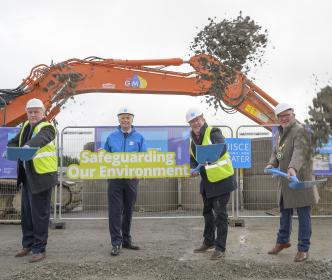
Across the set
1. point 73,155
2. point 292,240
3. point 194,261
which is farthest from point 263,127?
point 194,261

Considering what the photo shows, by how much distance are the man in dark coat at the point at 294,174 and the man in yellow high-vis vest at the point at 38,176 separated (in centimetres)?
299

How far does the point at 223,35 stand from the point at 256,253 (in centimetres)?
472

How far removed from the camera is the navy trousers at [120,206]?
6.85m

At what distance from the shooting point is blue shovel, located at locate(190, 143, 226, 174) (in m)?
6.41

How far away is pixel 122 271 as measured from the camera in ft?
19.0

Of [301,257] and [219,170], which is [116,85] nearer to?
[219,170]

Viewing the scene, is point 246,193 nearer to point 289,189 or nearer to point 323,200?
point 323,200

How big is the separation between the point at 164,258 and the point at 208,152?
1488 millimetres

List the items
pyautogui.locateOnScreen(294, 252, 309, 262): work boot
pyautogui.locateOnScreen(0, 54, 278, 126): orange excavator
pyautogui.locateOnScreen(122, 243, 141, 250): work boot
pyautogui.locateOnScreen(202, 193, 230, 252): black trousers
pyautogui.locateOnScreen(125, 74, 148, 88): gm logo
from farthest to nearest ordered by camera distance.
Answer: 1. pyautogui.locateOnScreen(125, 74, 148, 88): gm logo
2. pyautogui.locateOnScreen(0, 54, 278, 126): orange excavator
3. pyautogui.locateOnScreen(122, 243, 141, 250): work boot
4. pyautogui.locateOnScreen(202, 193, 230, 252): black trousers
5. pyautogui.locateOnScreen(294, 252, 309, 262): work boot

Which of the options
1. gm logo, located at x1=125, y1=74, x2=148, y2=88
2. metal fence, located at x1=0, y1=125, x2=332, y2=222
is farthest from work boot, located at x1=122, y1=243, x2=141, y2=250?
gm logo, located at x1=125, y1=74, x2=148, y2=88

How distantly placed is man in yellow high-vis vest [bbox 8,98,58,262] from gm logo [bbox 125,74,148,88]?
18.4 ft

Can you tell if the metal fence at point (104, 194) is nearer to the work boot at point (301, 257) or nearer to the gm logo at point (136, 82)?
the gm logo at point (136, 82)

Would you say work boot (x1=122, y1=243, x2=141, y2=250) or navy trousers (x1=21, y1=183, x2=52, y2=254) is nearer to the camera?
navy trousers (x1=21, y1=183, x2=52, y2=254)

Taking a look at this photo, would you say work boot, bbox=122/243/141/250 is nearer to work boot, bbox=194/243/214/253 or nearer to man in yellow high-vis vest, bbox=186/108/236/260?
work boot, bbox=194/243/214/253
